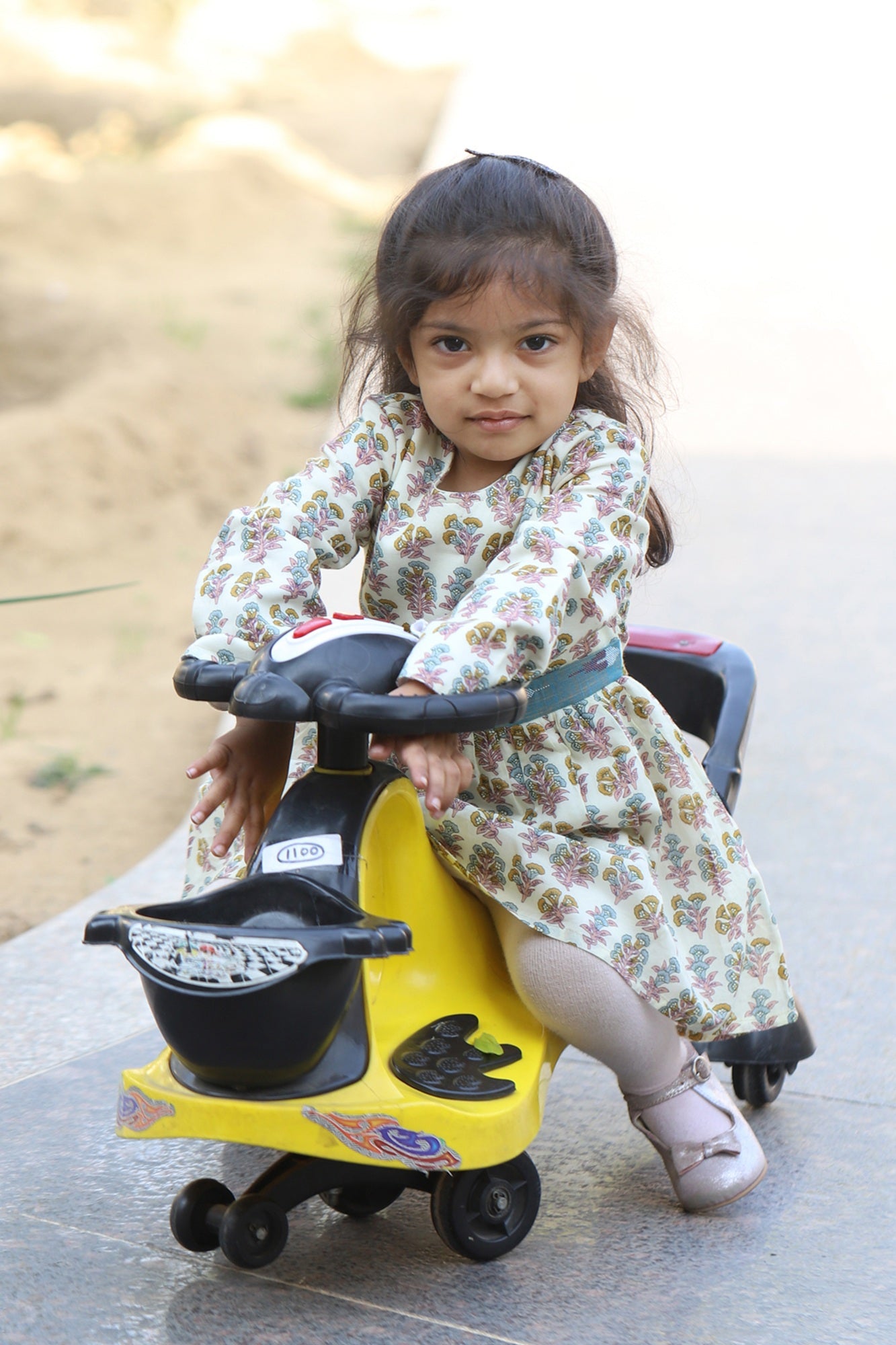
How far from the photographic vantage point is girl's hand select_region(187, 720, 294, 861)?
156cm

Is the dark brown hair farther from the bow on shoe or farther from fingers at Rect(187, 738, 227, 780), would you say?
the bow on shoe

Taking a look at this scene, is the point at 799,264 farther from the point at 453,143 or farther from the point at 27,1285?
the point at 27,1285

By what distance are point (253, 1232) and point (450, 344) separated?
97 cm

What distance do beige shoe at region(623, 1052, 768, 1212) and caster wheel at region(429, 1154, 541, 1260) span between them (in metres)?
0.21

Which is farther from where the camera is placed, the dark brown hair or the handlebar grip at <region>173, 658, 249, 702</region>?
the dark brown hair

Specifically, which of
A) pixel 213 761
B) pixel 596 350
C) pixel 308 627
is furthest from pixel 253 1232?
pixel 596 350

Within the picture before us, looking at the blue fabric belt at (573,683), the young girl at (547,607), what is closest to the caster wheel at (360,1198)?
the young girl at (547,607)

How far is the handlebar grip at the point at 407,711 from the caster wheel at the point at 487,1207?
0.48 m

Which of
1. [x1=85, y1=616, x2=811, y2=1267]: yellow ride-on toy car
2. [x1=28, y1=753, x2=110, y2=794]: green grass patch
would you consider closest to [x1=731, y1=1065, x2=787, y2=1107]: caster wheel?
[x1=85, y1=616, x2=811, y2=1267]: yellow ride-on toy car

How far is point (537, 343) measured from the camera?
5.41ft

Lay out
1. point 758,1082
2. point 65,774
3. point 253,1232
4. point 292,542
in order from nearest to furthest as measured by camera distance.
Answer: point 253,1232
point 292,542
point 758,1082
point 65,774

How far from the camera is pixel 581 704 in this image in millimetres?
1687

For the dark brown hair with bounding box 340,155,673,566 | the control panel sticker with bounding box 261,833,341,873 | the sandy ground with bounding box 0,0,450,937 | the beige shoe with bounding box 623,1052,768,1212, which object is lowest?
the sandy ground with bounding box 0,0,450,937

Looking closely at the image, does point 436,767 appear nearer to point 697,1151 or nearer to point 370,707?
point 370,707
